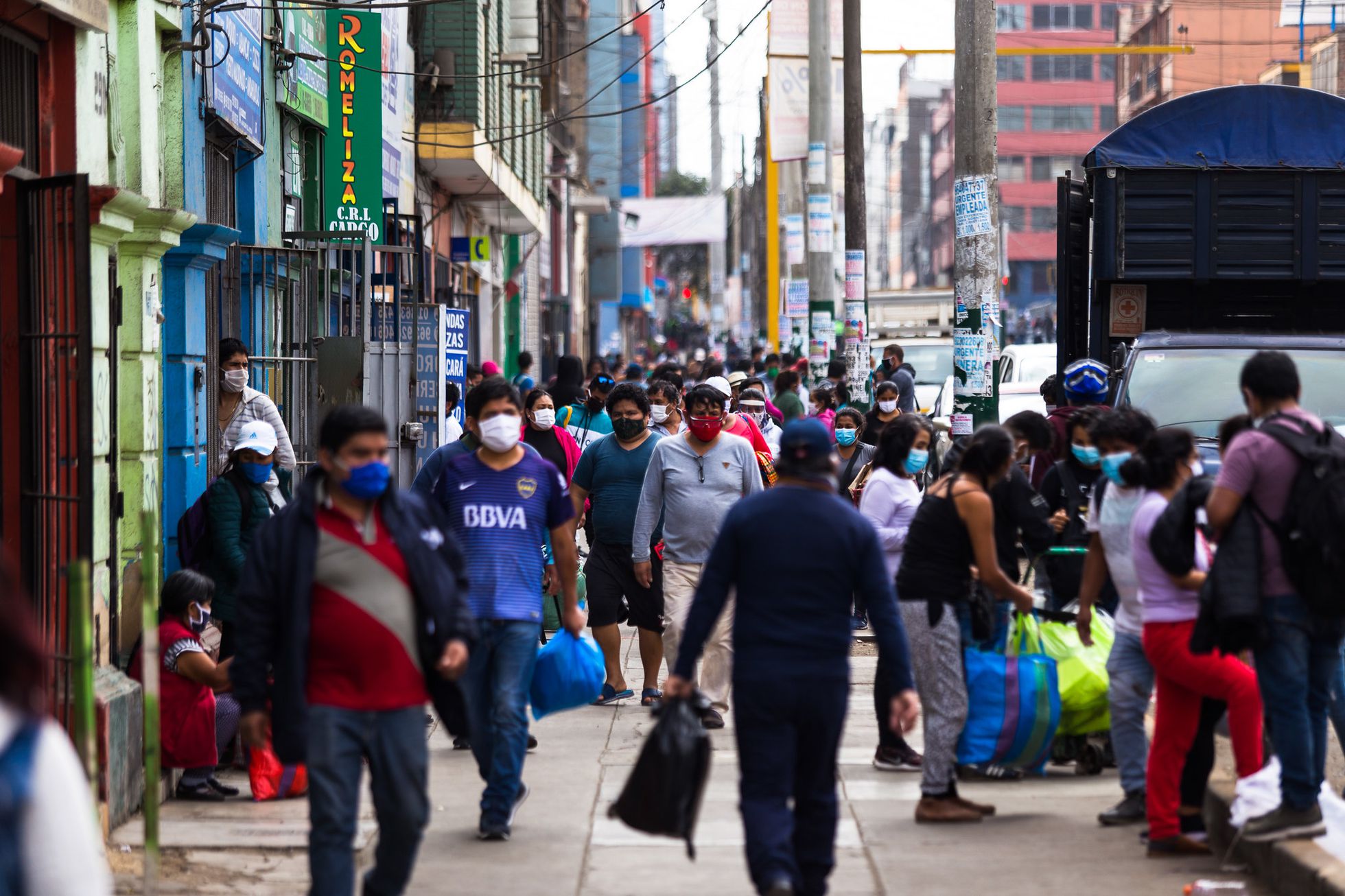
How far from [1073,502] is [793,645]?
3.76 m

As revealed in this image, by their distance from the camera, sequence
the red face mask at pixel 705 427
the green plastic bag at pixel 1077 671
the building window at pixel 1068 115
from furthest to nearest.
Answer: the building window at pixel 1068 115 < the red face mask at pixel 705 427 < the green plastic bag at pixel 1077 671

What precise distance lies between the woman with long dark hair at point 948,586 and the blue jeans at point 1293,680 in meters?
1.27

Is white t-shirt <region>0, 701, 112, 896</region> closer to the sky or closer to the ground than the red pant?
closer to the sky

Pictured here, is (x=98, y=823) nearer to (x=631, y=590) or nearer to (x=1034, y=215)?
(x=631, y=590)

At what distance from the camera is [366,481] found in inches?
216

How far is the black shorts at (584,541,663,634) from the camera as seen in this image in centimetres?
1048

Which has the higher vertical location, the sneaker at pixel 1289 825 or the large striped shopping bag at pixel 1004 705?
the large striped shopping bag at pixel 1004 705

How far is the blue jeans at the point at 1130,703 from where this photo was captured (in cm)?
724

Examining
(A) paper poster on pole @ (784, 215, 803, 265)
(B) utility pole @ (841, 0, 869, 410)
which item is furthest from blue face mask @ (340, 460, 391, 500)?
(A) paper poster on pole @ (784, 215, 803, 265)

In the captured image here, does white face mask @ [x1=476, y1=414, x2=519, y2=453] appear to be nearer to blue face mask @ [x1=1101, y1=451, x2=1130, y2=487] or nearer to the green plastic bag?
blue face mask @ [x1=1101, y1=451, x2=1130, y2=487]

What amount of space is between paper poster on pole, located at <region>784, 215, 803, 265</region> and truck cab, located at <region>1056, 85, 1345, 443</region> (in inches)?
501

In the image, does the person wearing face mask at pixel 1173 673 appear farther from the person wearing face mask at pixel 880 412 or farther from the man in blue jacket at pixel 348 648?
the person wearing face mask at pixel 880 412

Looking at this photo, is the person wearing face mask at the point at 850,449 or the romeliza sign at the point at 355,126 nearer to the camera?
the person wearing face mask at the point at 850,449

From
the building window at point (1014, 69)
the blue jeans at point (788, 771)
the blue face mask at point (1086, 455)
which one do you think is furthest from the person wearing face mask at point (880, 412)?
the building window at point (1014, 69)
